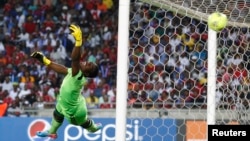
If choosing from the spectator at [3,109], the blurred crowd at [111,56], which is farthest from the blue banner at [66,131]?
the spectator at [3,109]

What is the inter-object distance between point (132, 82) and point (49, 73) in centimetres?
694

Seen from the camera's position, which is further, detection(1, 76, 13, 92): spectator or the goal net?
detection(1, 76, 13, 92): spectator

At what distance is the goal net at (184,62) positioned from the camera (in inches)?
231

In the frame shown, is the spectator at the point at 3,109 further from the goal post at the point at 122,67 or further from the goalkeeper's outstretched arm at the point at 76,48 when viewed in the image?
the goal post at the point at 122,67

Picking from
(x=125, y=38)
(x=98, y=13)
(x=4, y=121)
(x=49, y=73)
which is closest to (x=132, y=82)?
(x=125, y=38)

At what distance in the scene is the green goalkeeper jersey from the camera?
5.48 m

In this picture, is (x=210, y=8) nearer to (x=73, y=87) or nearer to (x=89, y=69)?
(x=89, y=69)

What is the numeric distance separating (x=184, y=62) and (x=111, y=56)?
520 centimetres

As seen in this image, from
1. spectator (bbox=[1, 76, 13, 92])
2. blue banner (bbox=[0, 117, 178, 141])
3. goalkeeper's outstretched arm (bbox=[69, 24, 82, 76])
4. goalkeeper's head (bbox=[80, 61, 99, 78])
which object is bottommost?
blue banner (bbox=[0, 117, 178, 141])

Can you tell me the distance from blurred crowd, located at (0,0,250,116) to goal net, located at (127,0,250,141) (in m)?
0.02

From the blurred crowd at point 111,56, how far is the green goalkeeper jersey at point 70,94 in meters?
1.22

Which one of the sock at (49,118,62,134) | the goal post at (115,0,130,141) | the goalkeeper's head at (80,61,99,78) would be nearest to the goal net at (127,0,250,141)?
the goal post at (115,0,130,141)

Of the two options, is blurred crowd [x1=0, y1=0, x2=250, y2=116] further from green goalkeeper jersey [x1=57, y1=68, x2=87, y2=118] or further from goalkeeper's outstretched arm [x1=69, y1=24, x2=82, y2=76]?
goalkeeper's outstretched arm [x1=69, y1=24, x2=82, y2=76]

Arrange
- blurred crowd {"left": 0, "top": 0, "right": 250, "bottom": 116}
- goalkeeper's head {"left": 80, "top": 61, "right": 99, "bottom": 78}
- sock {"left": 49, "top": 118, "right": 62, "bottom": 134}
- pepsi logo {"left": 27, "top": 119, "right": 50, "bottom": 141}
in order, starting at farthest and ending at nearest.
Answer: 1. pepsi logo {"left": 27, "top": 119, "right": 50, "bottom": 141}
2. blurred crowd {"left": 0, "top": 0, "right": 250, "bottom": 116}
3. sock {"left": 49, "top": 118, "right": 62, "bottom": 134}
4. goalkeeper's head {"left": 80, "top": 61, "right": 99, "bottom": 78}
